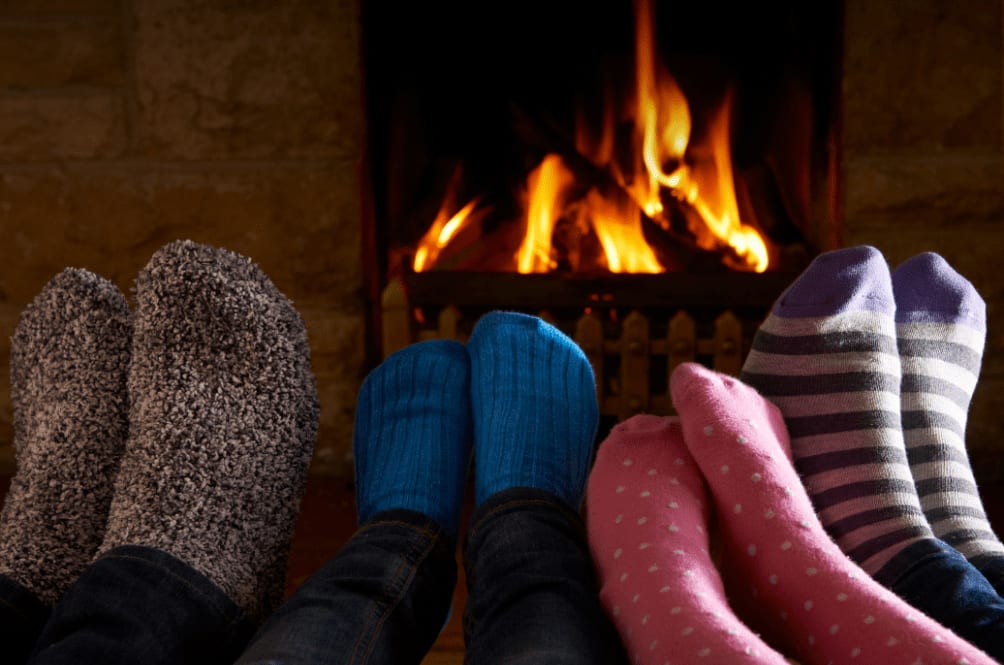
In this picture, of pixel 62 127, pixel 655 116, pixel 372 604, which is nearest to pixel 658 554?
pixel 372 604

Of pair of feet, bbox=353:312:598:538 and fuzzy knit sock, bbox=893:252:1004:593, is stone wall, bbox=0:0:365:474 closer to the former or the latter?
pair of feet, bbox=353:312:598:538

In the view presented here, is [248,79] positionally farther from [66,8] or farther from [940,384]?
[940,384]

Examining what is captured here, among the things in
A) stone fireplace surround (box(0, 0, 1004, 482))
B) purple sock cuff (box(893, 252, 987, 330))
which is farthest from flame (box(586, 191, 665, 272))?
purple sock cuff (box(893, 252, 987, 330))

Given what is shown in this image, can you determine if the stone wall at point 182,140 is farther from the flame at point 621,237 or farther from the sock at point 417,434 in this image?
the sock at point 417,434

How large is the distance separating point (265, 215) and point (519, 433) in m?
0.76

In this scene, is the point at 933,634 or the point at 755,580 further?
the point at 755,580

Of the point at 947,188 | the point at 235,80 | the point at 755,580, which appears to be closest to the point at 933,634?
the point at 755,580

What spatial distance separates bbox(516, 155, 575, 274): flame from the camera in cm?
150

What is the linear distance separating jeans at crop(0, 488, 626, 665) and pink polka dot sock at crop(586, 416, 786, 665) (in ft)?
0.08

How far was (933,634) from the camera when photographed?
1.64 feet

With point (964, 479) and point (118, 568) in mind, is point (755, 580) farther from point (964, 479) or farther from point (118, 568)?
point (118, 568)

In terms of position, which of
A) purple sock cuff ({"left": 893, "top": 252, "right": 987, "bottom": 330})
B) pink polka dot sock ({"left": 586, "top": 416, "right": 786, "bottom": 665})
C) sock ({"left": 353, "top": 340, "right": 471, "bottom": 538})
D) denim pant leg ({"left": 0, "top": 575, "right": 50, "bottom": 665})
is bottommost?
denim pant leg ({"left": 0, "top": 575, "right": 50, "bottom": 665})

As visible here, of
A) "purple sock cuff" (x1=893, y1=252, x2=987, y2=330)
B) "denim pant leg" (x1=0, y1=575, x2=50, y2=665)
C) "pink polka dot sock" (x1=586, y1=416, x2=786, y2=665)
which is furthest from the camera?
"purple sock cuff" (x1=893, y1=252, x2=987, y2=330)

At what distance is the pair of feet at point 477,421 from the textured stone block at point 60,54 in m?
0.76
